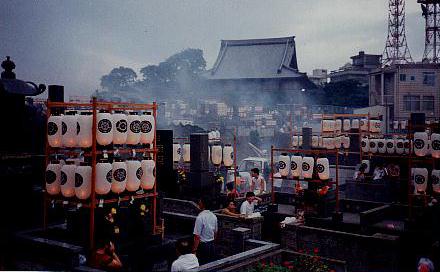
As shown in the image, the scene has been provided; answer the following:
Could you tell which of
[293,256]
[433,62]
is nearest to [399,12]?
[433,62]

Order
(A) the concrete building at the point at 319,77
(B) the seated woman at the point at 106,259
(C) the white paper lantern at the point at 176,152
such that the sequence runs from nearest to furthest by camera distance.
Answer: (B) the seated woman at the point at 106,259 < (C) the white paper lantern at the point at 176,152 < (A) the concrete building at the point at 319,77

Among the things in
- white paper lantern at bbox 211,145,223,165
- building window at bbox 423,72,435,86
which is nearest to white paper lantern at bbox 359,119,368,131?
building window at bbox 423,72,435,86

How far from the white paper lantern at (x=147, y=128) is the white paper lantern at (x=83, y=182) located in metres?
1.21

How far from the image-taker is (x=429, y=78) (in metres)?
17.3

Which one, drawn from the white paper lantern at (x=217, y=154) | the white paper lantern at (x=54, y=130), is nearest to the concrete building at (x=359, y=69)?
the white paper lantern at (x=217, y=154)

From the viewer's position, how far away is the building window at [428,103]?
17.6m

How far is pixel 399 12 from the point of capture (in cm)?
1104

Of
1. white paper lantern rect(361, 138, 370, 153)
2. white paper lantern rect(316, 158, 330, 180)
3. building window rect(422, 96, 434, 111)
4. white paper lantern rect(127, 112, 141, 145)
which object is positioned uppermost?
building window rect(422, 96, 434, 111)

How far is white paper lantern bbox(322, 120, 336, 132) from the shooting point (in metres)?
19.8

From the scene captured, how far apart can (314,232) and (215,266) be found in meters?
3.42

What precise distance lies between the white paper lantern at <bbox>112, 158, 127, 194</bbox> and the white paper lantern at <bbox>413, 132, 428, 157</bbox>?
6960 mm

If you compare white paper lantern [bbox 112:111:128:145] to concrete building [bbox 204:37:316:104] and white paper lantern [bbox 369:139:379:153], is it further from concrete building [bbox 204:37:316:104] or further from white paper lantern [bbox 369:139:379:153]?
concrete building [bbox 204:37:316:104]

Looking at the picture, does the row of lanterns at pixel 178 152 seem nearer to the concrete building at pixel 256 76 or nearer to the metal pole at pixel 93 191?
the metal pole at pixel 93 191

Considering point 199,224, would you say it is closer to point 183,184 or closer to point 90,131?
point 90,131
